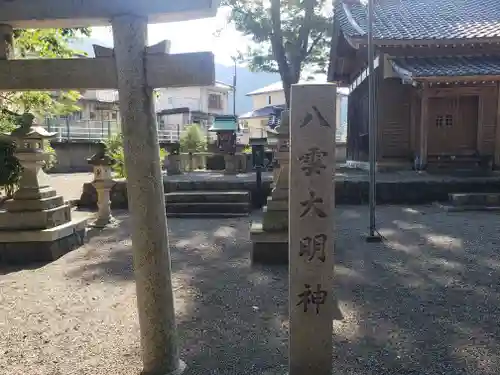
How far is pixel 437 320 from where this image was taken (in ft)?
11.3

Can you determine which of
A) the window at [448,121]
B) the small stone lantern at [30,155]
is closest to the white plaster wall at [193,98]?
the window at [448,121]

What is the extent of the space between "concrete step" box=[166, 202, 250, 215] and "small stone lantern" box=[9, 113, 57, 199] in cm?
360

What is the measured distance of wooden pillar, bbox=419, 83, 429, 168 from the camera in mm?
10875

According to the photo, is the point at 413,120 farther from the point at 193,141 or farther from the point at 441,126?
the point at 193,141

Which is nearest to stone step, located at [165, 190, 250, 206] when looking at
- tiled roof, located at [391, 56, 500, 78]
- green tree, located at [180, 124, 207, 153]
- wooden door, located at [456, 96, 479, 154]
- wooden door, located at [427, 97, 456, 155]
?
tiled roof, located at [391, 56, 500, 78]

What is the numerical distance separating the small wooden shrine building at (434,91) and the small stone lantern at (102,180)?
24.1ft

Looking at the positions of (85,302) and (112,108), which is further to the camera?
(112,108)

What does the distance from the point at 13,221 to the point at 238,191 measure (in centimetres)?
511

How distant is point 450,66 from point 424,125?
1691mm

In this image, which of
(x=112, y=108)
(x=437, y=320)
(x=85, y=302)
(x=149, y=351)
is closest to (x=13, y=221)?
(x=85, y=302)

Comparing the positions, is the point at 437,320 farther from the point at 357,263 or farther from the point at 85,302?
the point at 85,302

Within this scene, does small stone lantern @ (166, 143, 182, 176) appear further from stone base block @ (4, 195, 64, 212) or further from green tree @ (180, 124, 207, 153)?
stone base block @ (4, 195, 64, 212)

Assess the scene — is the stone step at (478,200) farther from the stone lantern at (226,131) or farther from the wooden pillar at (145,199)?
the stone lantern at (226,131)

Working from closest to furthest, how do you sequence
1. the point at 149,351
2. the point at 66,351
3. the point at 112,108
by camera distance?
the point at 149,351
the point at 66,351
the point at 112,108
